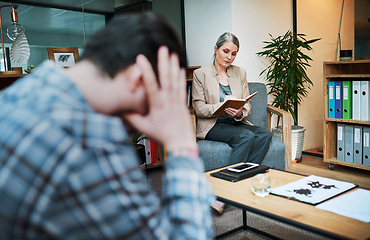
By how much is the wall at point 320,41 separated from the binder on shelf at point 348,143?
2.84 feet

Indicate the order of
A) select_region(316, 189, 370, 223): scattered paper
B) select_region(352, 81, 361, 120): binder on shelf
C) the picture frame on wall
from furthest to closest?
select_region(352, 81, 361, 120): binder on shelf → the picture frame on wall → select_region(316, 189, 370, 223): scattered paper

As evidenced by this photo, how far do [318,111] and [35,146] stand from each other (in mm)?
4422

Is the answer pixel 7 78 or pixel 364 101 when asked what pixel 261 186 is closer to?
pixel 364 101

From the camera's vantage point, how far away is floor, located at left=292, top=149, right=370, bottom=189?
10.6 ft

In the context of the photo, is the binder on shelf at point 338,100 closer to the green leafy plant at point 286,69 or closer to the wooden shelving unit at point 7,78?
the green leafy plant at point 286,69

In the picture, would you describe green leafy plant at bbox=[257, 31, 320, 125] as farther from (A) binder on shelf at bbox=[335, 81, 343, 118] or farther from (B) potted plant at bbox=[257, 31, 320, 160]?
(A) binder on shelf at bbox=[335, 81, 343, 118]

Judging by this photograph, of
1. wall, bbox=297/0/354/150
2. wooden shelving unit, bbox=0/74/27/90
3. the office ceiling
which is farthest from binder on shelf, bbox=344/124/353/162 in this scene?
wooden shelving unit, bbox=0/74/27/90

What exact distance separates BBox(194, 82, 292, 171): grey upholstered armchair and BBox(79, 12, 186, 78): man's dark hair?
2.13m

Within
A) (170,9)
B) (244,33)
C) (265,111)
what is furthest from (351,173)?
(170,9)

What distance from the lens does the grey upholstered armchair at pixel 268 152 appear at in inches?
108

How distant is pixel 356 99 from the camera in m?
3.30

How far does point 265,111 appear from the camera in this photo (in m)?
3.23

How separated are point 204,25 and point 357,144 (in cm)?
202

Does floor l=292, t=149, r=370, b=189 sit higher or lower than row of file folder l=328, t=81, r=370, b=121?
lower
